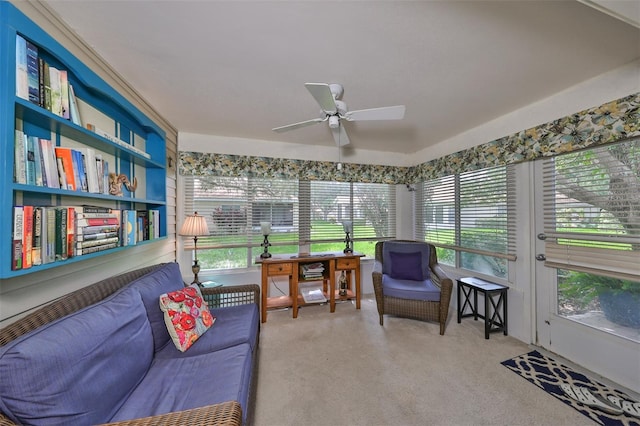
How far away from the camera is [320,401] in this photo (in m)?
1.63

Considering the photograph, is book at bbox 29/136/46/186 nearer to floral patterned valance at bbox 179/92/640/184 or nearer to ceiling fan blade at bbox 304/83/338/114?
ceiling fan blade at bbox 304/83/338/114

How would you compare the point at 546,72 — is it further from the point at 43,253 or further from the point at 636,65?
the point at 43,253

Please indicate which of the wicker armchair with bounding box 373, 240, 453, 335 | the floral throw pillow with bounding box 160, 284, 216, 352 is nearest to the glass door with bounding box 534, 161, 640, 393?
the wicker armchair with bounding box 373, 240, 453, 335

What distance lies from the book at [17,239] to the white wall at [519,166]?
2.09 meters

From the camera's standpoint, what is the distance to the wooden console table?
289 cm

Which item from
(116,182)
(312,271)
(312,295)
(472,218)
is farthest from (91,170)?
(472,218)

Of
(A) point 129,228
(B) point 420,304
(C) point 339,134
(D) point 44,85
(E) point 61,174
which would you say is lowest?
(B) point 420,304

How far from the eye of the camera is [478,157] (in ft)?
9.13

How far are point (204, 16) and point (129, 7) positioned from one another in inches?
15.2

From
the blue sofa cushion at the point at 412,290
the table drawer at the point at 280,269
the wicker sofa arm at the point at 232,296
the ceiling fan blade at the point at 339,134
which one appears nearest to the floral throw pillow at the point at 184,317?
the wicker sofa arm at the point at 232,296

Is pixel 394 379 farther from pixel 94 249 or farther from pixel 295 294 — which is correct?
pixel 94 249

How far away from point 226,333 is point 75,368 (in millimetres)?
862

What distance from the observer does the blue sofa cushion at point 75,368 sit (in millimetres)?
761

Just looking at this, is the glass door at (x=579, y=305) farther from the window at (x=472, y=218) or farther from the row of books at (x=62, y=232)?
the row of books at (x=62, y=232)
